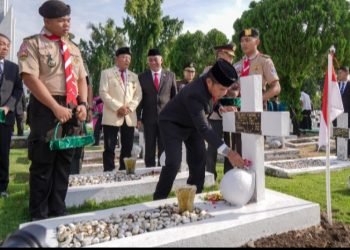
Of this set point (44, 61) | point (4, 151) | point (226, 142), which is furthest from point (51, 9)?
point (226, 142)

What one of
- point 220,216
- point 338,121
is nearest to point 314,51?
point 338,121

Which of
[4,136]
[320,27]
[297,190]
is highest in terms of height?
[320,27]

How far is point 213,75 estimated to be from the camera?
153 inches

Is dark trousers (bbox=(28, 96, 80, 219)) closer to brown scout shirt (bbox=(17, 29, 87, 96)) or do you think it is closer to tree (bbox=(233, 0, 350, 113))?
brown scout shirt (bbox=(17, 29, 87, 96))

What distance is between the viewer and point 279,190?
555 cm

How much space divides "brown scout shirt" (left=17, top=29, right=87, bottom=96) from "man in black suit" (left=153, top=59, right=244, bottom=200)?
1178 millimetres

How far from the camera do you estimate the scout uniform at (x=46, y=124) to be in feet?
12.5

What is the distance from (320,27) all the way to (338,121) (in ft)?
38.1

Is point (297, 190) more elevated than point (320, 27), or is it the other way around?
point (320, 27)

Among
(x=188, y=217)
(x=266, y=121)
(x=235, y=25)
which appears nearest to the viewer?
(x=188, y=217)

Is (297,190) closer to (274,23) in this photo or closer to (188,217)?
(188,217)

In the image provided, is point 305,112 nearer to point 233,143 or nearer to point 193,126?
point 233,143

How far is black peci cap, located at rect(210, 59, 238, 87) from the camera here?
3.80 metres

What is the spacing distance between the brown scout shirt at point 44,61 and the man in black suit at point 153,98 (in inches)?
97.2
